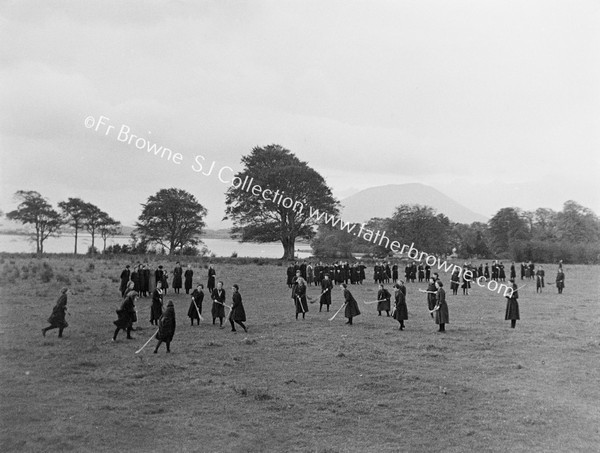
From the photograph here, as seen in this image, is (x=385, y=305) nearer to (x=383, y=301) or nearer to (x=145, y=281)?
(x=383, y=301)

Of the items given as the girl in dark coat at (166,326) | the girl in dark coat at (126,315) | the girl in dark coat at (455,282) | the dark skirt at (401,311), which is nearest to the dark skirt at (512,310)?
the dark skirt at (401,311)

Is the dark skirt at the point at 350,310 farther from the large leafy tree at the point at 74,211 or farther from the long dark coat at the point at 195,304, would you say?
the large leafy tree at the point at 74,211

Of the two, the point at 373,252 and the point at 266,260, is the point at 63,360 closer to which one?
the point at 266,260

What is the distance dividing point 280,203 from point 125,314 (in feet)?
127

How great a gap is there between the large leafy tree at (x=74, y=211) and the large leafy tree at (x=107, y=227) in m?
2.69

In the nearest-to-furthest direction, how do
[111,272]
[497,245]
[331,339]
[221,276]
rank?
[331,339]
[111,272]
[221,276]
[497,245]

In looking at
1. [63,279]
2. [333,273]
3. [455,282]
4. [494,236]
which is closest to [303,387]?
[455,282]

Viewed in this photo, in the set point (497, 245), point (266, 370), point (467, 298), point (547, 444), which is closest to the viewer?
point (547, 444)

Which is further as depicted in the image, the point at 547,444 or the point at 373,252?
the point at 373,252

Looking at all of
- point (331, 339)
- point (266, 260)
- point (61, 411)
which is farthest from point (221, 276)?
point (61, 411)

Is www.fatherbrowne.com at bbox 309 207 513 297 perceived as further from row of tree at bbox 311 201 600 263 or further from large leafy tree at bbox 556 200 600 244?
large leafy tree at bbox 556 200 600 244

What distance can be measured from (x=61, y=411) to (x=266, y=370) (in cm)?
499

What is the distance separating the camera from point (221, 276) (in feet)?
131

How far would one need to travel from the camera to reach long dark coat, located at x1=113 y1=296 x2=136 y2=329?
614 inches
